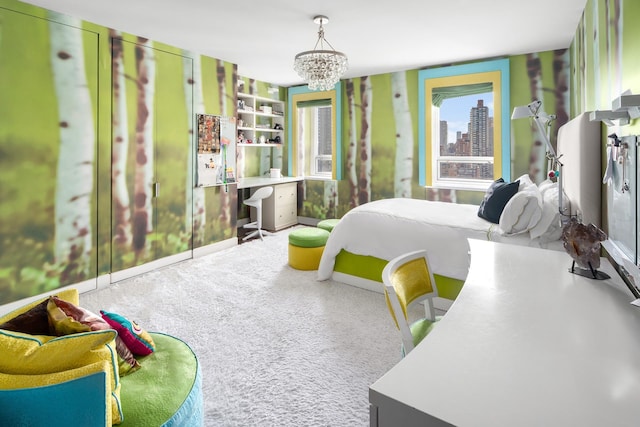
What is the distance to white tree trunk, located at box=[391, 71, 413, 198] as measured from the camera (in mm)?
5395

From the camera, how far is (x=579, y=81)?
11.2 feet

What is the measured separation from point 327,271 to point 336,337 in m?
1.16

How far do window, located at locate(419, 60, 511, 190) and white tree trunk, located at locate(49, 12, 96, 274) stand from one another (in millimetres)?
4130

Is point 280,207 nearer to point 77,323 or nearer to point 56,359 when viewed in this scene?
point 77,323

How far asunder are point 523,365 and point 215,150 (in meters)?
4.55

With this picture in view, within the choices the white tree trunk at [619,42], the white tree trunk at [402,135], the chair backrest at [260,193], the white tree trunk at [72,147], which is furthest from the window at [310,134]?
the white tree trunk at [619,42]

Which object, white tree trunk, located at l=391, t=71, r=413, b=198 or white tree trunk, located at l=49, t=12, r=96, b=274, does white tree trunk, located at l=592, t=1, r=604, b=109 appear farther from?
white tree trunk, located at l=49, t=12, r=96, b=274

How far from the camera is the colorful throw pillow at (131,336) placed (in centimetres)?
154

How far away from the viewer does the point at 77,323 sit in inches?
50.8

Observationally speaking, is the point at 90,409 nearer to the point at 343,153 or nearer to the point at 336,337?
the point at 336,337

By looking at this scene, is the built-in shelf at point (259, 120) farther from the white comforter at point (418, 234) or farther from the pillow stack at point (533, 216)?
the pillow stack at point (533, 216)

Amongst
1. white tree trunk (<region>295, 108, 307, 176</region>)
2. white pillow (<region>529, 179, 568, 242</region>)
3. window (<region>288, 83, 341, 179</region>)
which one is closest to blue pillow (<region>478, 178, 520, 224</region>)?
white pillow (<region>529, 179, 568, 242</region>)

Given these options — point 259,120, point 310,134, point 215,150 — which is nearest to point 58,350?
point 215,150

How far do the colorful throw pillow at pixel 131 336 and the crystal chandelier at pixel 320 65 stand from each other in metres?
2.55
